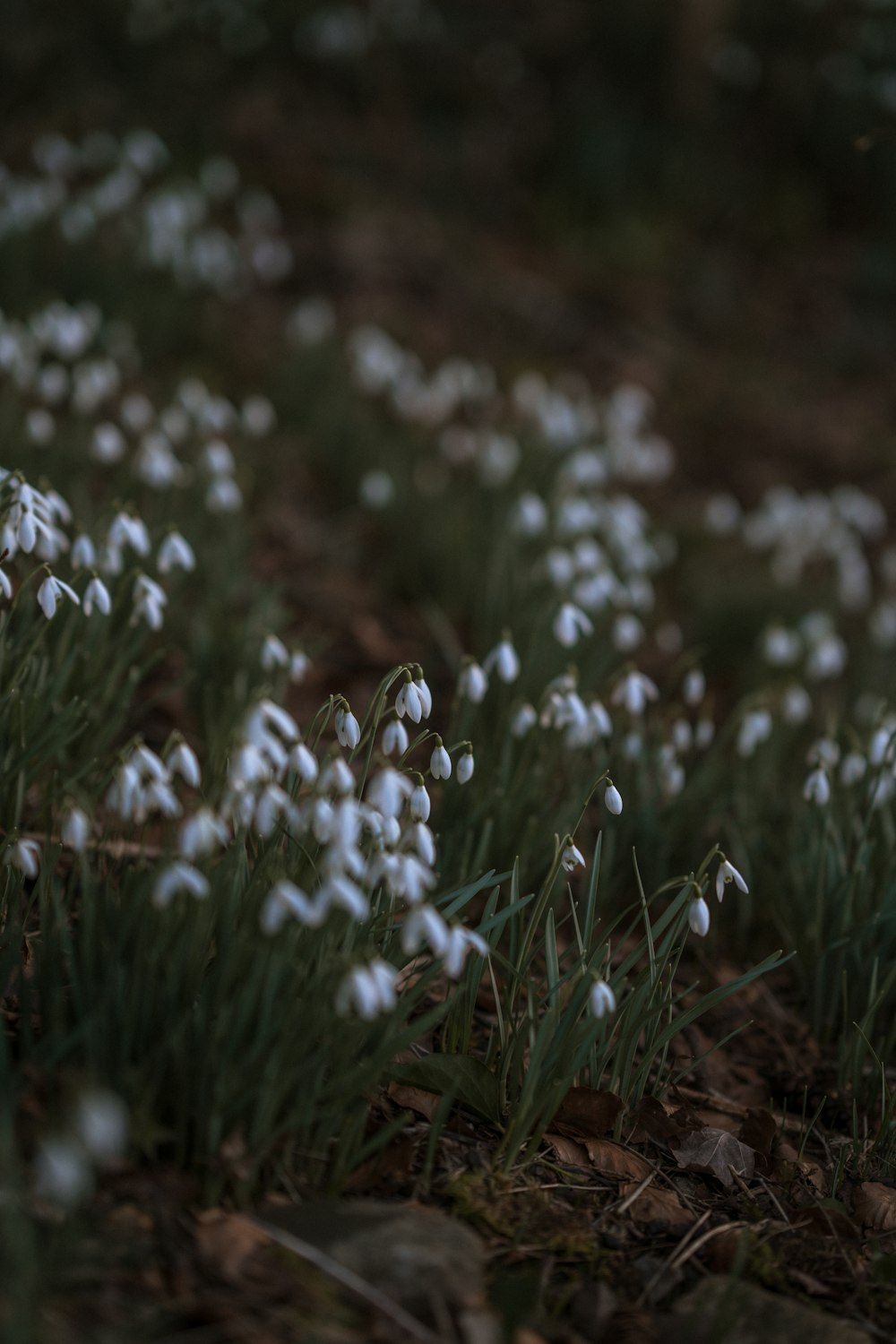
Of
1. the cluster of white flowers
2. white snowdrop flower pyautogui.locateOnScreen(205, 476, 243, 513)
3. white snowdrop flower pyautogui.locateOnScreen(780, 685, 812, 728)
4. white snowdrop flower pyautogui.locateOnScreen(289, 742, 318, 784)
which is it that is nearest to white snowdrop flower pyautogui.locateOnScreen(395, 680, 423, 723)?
white snowdrop flower pyautogui.locateOnScreen(289, 742, 318, 784)

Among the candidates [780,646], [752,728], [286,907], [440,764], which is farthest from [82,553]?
[780,646]

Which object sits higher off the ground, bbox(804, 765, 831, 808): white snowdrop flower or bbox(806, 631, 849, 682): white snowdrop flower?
bbox(804, 765, 831, 808): white snowdrop flower

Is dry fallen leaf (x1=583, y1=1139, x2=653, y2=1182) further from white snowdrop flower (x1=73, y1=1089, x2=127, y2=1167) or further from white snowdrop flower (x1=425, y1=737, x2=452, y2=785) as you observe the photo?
white snowdrop flower (x1=73, y1=1089, x2=127, y2=1167)

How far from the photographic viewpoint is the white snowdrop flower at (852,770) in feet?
8.99

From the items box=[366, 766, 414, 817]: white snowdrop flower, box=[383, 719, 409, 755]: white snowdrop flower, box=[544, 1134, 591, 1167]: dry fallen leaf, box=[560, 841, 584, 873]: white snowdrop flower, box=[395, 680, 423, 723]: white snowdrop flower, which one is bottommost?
box=[544, 1134, 591, 1167]: dry fallen leaf

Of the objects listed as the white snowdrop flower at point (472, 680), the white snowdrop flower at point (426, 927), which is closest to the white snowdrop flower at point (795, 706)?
the white snowdrop flower at point (472, 680)

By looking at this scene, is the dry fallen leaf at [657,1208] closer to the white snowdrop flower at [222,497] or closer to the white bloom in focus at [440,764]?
the white bloom in focus at [440,764]

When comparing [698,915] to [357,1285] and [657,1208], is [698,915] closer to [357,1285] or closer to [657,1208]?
[657,1208]

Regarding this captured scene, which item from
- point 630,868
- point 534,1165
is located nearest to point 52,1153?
point 534,1165

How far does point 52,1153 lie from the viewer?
117 cm

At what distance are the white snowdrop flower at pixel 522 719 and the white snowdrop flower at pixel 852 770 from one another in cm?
79

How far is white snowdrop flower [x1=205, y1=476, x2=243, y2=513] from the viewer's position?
3.43 meters

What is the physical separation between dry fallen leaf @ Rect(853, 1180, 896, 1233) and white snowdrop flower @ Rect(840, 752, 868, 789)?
97 cm

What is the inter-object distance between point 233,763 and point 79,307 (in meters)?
3.66
